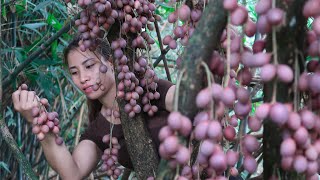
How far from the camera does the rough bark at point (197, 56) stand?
21.7 inches

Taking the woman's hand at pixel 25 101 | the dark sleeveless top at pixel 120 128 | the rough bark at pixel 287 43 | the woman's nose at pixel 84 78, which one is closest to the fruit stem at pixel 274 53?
the rough bark at pixel 287 43

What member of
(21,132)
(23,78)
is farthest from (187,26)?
(21,132)

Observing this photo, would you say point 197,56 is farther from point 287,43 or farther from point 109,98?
point 109,98

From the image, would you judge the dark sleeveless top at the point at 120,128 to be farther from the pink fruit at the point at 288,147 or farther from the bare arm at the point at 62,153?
the pink fruit at the point at 288,147

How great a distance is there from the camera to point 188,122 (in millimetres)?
528

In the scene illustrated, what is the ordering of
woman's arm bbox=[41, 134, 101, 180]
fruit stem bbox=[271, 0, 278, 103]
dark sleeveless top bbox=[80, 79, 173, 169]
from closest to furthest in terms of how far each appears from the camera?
fruit stem bbox=[271, 0, 278, 103] → dark sleeveless top bbox=[80, 79, 173, 169] → woman's arm bbox=[41, 134, 101, 180]

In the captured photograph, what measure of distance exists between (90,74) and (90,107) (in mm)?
188

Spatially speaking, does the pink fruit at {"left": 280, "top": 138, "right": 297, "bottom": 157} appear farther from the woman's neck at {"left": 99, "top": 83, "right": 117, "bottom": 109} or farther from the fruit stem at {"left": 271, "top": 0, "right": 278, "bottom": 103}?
the woman's neck at {"left": 99, "top": 83, "right": 117, "bottom": 109}

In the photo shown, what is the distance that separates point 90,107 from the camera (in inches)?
60.1

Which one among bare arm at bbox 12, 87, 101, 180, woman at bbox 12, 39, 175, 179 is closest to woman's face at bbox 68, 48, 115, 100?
woman at bbox 12, 39, 175, 179

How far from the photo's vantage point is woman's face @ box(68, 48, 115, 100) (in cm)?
135

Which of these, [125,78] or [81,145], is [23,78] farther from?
[125,78]

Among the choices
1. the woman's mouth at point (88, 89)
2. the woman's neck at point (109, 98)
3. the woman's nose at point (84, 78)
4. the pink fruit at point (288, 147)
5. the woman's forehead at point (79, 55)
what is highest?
the pink fruit at point (288, 147)

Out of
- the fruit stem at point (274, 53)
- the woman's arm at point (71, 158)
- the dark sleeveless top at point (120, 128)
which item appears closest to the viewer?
the fruit stem at point (274, 53)
